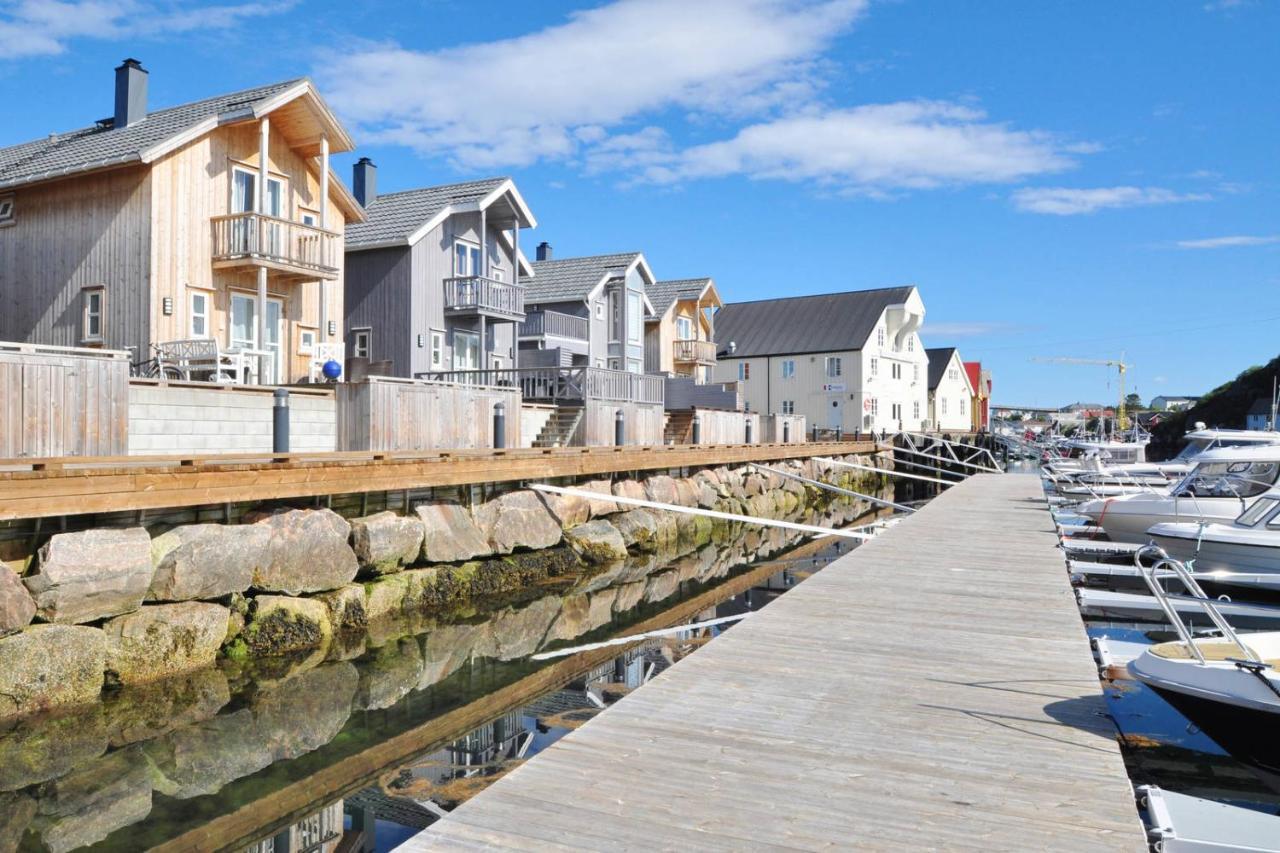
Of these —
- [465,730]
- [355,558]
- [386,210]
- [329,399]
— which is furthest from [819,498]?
[465,730]

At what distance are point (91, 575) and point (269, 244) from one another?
12680 mm

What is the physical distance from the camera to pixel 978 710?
6.38 metres

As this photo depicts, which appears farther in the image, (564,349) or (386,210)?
(564,349)

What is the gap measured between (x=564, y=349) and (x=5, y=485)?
26.8m

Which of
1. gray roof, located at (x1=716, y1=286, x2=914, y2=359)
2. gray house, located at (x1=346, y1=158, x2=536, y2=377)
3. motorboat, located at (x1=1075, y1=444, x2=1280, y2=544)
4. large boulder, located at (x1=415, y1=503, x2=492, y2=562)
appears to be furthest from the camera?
gray roof, located at (x1=716, y1=286, x2=914, y2=359)

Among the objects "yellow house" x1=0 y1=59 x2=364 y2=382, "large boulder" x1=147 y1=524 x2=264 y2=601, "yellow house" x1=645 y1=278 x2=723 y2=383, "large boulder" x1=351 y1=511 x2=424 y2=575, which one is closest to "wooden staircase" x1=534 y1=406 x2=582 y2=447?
"yellow house" x1=0 y1=59 x2=364 y2=382

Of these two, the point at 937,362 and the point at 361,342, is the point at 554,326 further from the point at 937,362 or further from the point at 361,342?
the point at 937,362

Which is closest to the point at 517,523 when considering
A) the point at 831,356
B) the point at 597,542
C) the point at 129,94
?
the point at 597,542

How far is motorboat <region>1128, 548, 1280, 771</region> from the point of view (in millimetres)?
6371

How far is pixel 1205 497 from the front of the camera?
59.5ft

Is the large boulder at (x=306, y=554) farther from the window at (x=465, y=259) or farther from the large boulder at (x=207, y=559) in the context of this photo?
the window at (x=465, y=259)

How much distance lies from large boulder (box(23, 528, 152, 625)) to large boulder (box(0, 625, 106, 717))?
189 mm

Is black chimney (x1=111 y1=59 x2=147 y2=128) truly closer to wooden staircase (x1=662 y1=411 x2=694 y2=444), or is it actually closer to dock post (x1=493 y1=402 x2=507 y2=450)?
dock post (x1=493 y1=402 x2=507 y2=450)

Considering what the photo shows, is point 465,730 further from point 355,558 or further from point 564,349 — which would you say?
point 564,349
